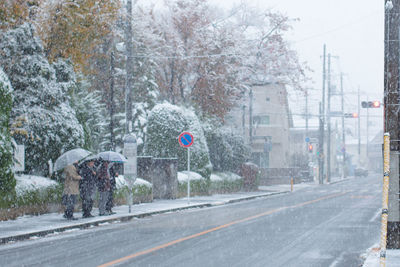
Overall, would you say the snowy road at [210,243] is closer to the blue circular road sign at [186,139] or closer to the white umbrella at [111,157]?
the white umbrella at [111,157]

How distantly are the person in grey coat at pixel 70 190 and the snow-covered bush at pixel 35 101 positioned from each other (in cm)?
159

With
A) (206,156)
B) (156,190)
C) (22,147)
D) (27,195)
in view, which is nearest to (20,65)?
(22,147)

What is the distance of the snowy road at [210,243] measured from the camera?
35.4 feet

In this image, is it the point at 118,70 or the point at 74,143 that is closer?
the point at 74,143

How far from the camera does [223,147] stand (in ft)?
130

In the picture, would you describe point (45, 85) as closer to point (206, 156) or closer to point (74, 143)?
point (74, 143)

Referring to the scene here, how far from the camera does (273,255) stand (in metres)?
11.4

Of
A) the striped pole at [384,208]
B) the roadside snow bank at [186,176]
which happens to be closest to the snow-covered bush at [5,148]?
the striped pole at [384,208]

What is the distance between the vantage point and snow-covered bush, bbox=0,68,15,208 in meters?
16.9

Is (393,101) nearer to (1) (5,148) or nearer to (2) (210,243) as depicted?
(2) (210,243)

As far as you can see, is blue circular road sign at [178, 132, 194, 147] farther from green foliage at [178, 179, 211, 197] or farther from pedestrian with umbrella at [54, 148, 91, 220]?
pedestrian with umbrella at [54, 148, 91, 220]

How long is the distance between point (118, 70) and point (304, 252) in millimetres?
27151

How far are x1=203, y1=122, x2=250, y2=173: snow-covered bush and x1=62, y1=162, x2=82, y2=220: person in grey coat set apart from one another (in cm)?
2032

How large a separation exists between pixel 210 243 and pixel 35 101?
9372mm
